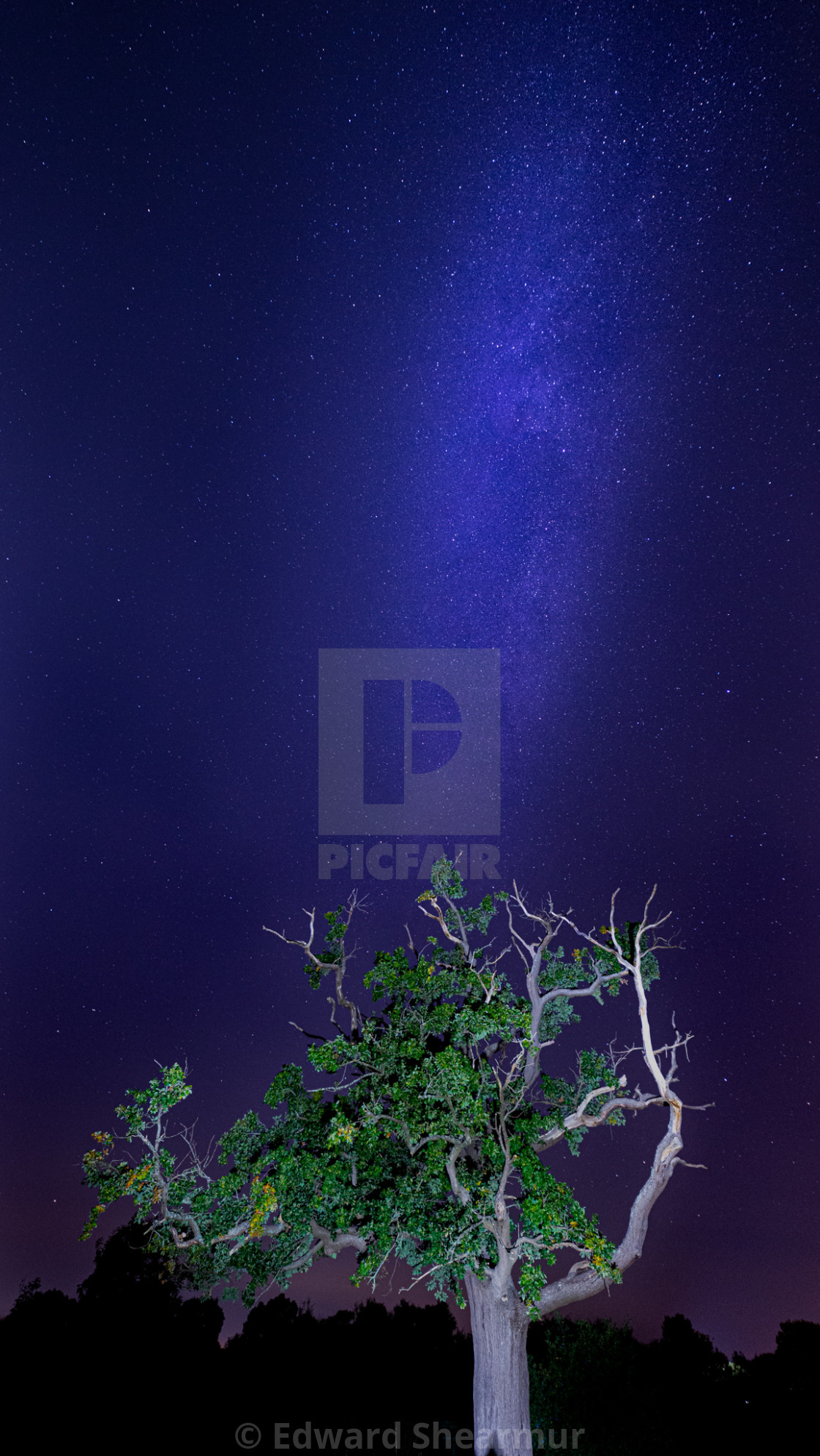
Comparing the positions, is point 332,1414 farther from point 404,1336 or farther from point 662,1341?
point 662,1341

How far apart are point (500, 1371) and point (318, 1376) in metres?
30.3

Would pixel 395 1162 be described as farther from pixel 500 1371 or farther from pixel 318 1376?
pixel 318 1376

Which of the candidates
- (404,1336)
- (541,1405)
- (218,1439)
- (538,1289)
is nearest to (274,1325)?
(404,1336)

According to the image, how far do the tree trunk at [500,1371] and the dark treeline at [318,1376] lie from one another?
10.4 meters

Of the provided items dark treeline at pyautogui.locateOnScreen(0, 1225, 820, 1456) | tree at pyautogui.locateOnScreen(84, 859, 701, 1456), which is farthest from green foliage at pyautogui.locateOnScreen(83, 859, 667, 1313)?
dark treeline at pyautogui.locateOnScreen(0, 1225, 820, 1456)

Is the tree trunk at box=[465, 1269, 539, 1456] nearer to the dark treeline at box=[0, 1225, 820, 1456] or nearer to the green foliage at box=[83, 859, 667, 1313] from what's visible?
the green foliage at box=[83, 859, 667, 1313]

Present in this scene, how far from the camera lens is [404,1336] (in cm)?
3997

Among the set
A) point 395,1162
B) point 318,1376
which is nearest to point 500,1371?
point 395,1162

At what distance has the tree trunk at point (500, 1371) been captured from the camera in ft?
44.8

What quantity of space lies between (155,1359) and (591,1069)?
98.2ft

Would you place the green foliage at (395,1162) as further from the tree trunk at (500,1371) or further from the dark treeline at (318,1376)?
the dark treeline at (318,1376)

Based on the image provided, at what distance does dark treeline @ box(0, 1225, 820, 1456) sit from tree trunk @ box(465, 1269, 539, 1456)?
10393 mm

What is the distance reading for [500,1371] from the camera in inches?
552

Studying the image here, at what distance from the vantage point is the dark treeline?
26.3m
